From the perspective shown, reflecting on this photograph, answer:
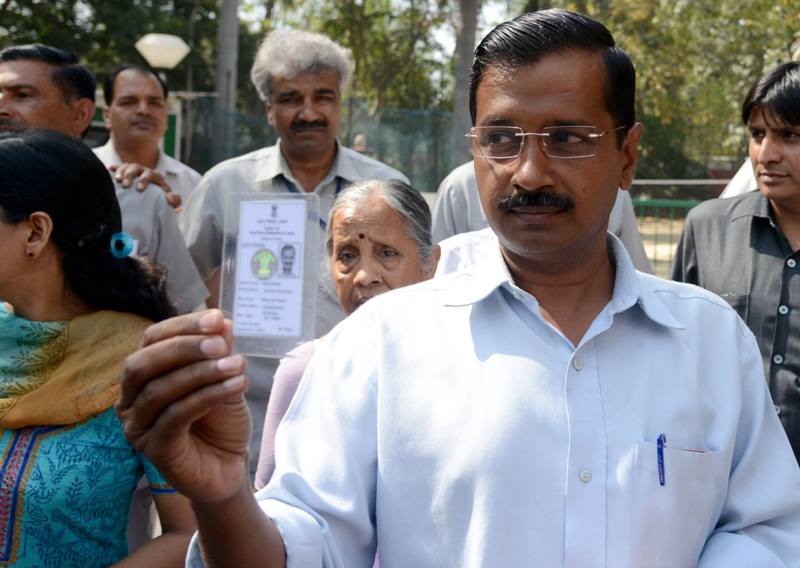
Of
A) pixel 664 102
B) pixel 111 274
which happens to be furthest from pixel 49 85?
pixel 664 102

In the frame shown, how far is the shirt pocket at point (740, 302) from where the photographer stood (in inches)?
132

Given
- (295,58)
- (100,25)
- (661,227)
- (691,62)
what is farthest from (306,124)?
(100,25)

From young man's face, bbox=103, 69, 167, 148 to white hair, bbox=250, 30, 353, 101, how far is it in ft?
3.63

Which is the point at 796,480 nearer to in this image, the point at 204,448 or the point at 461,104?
the point at 204,448

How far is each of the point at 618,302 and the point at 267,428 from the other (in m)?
1.27

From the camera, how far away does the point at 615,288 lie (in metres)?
1.87

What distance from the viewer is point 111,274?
102 inches

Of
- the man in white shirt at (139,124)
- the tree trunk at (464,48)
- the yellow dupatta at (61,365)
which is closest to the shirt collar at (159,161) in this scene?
the man in white shirt at (139,124)

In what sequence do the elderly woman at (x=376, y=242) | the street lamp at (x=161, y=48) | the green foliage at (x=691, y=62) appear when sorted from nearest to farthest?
the elderly woman at (x=376, y=242) < the street lamp at (x=161, y=48) < the green foliage at (x=691, y=62)

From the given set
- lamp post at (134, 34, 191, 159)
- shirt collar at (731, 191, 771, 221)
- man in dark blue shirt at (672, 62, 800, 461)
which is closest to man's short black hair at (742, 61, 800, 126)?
man in dark blue shirt at (672, 62, 800, 461)

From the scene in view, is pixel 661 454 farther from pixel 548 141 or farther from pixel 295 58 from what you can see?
pixel 295 58

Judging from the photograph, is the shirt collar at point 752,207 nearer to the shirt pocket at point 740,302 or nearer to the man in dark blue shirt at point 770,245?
the man in dark blue shirt at point 770,245

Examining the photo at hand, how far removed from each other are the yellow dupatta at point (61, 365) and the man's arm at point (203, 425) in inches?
39.5

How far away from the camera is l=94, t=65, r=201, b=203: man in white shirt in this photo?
5.14 m
